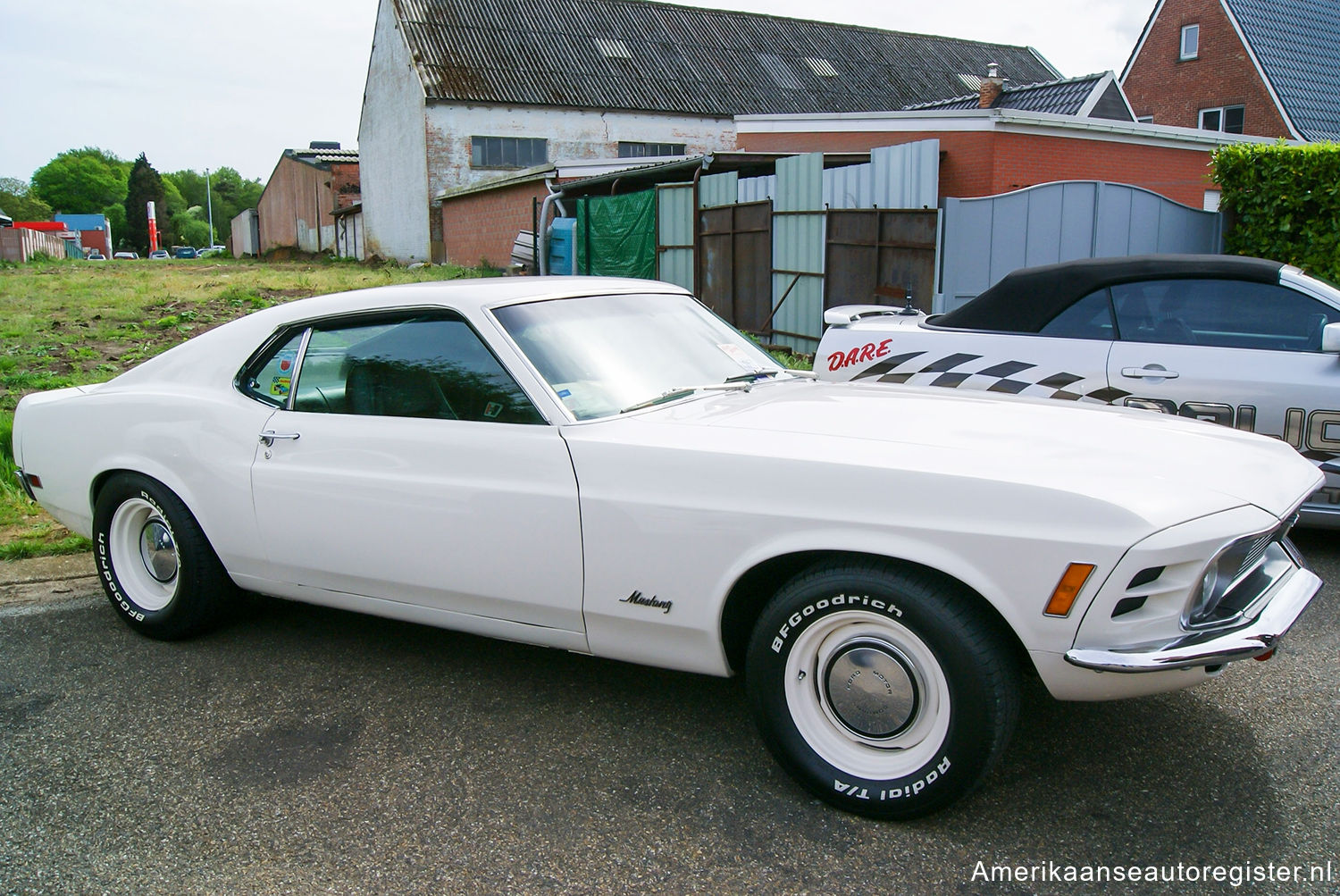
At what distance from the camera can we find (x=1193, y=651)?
7.86 feet

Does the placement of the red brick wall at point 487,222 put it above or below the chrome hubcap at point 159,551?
above

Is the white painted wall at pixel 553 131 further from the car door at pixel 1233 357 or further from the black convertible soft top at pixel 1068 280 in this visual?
the car door at pixel 1233 357

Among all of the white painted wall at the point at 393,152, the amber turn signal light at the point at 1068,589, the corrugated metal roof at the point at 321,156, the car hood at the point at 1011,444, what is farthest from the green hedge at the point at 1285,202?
the corrugated metal roof at the point at 321,156

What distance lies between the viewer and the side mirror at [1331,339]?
4621mm

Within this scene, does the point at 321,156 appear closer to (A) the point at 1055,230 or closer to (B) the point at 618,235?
(B) the point at 618,235

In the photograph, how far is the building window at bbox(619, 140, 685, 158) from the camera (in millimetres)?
28812

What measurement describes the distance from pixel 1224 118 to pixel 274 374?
28.7 meters

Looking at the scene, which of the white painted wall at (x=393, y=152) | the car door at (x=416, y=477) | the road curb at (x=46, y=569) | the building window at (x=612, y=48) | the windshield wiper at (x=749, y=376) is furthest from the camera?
the building window at (x=612, y=48)

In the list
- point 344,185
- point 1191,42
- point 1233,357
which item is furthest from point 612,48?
point 1233,357

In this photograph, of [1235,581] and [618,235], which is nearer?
[1235,581]

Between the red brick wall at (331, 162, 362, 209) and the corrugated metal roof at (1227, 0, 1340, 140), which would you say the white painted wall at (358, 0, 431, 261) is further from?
the corrugated metal roof at (1227, 0, 1340, 140)

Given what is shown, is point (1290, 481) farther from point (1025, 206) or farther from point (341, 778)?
point (1025, 206)

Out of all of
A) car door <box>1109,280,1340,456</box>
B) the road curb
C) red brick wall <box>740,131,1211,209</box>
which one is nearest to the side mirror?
car door <box>1109,280,1340,456</box>

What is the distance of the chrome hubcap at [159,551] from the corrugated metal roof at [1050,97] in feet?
53.4
